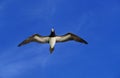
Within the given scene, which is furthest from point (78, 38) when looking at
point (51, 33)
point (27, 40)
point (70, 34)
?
point (27, 40)

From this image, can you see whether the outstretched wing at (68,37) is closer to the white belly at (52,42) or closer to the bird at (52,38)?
the bird at (52,38)

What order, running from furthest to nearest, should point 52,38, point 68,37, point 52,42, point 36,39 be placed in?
point 36,39 → point 68,37 → point 52,38 → point 52,42

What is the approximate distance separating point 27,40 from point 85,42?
7.95m

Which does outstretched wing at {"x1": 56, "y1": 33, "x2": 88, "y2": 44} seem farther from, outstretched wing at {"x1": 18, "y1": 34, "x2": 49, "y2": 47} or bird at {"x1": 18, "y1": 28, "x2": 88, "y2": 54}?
outstretched wing at {"x1": 18, "y1": 34, "x2": 49, "y2": 47}

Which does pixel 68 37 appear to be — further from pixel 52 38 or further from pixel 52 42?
pixel 52 42

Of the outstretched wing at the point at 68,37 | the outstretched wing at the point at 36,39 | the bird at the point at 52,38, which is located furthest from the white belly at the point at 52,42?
the outstretched wing at the point at 68,37

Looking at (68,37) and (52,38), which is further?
(68,37)

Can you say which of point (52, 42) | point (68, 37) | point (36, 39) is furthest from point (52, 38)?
point (36, 39)

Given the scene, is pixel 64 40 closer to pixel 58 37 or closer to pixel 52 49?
pixel 58 37

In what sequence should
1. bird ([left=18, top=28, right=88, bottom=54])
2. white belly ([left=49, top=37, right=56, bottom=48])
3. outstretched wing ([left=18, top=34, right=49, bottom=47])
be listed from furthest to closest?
outstretched wing ([left=18, top=34, right=49, bottom=47]), bird ([left=18, top=28, right=88, bottom=54]), white belly ([left=49, top=37, right=56, bottom=48])

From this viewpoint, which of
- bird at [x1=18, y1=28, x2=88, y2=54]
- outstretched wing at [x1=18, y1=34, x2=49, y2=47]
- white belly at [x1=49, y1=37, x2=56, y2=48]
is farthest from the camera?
outstretched wing at [x1=18, y1=34, x2=49, y2=47]

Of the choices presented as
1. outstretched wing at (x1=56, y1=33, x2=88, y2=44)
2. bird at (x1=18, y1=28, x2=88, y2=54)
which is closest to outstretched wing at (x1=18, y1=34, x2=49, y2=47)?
bird at (x1=18, y1=28, x2=88, y2=54)

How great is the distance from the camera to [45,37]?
38625 millimetres

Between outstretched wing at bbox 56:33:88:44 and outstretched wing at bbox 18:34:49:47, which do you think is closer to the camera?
outstretched wing at bbox 18:34:49:47
